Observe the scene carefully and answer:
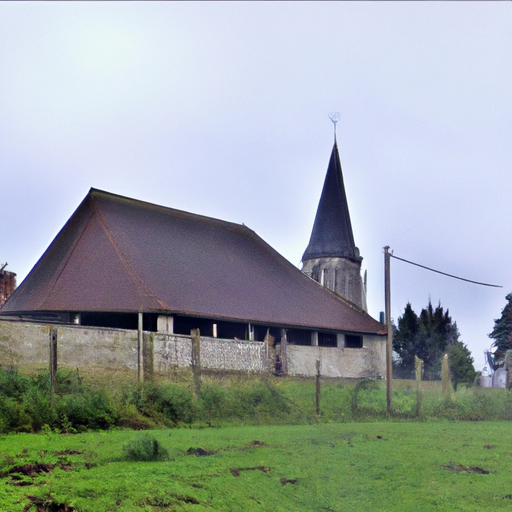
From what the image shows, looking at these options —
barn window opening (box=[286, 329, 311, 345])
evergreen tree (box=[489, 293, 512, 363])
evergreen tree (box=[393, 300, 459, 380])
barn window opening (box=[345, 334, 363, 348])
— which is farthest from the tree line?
barn window opening (box=[286, 329, 311, 345])

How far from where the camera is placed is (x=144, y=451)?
12.9 meters

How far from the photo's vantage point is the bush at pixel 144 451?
42.4ft

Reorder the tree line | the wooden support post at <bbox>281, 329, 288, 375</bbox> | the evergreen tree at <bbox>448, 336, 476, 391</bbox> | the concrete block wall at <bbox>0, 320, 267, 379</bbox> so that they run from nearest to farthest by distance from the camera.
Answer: the concrete block wall at <bbox>0, 320, 267, 379</bbox>
the wooden support post at <bbox>281, 329, 288, 375</bbox>
the evergreen tree at <bbox>448, 336, 476, 391</bbox>
the tree line

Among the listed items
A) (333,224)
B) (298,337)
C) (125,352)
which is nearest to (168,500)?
(125,352)

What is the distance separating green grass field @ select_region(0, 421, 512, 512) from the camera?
34.6 ft

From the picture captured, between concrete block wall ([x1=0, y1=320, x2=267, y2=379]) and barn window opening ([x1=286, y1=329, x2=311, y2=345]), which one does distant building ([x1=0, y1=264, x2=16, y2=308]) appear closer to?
barn window opening ([x1=286, y1=329, x2=311, y2=345])

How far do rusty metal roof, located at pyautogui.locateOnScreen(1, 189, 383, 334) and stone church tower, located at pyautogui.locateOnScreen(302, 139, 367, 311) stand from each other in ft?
34.2

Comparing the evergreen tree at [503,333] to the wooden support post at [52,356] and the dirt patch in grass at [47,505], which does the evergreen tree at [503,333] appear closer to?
the wooden support post at [52,356]

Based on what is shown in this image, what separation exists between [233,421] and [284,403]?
8.50 ft

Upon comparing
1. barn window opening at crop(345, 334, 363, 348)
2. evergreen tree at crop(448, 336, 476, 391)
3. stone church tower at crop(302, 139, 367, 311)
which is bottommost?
evergreen tree at crop(448, 336, 476, 391)

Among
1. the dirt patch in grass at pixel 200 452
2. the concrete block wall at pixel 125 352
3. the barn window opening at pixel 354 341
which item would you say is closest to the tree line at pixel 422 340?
the barn window opening at pixel 354 341

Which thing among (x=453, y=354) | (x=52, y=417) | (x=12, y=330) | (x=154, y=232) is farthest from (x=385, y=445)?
(x=453, y=354)

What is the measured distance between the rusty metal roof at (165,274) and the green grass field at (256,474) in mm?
12878

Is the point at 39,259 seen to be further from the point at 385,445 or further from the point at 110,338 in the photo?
the point at 385,445
